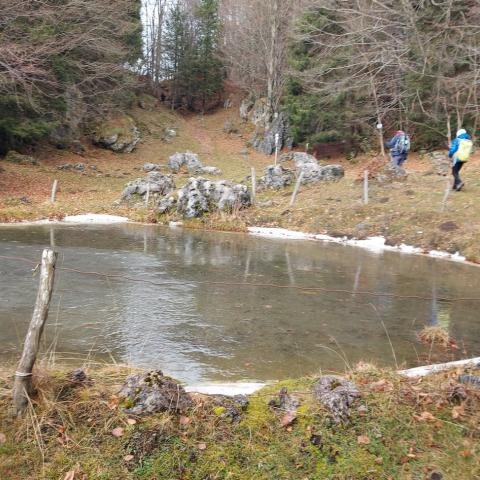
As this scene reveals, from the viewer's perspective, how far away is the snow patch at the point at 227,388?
4227 mm

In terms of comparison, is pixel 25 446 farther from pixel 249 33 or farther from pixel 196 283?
pixel 249 33

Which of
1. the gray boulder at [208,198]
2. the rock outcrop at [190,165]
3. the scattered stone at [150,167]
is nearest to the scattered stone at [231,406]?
the gray boulder at [208,198]

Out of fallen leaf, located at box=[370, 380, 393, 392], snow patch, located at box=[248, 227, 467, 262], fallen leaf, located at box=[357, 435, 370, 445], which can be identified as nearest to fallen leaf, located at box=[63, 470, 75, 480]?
fallen leaf, located at box=[357, 435, 370, 445]

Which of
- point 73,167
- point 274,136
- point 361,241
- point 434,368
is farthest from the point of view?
point 274,136

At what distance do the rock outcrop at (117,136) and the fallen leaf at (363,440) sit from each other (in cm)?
2969

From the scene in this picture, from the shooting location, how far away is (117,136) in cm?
3141

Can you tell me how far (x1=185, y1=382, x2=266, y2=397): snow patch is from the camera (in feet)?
13.9

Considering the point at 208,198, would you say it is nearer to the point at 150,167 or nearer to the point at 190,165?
the point at 190,165

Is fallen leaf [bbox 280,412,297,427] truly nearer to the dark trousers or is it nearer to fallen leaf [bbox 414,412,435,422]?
fallen leaf [bbox 414,412,435,422]

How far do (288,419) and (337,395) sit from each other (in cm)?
47

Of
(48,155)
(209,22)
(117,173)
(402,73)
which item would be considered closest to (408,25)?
(402,73)

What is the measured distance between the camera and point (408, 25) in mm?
19531

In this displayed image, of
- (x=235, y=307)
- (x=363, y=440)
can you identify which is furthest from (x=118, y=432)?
(x=235, y=307)

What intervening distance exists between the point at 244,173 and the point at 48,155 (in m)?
11.5
